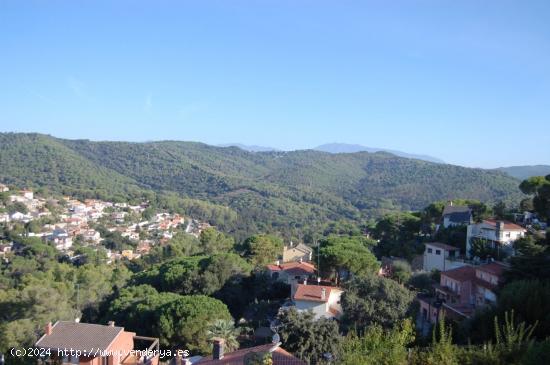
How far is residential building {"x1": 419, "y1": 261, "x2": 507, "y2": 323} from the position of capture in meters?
19.6

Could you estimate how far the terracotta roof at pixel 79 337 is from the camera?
52.9ft

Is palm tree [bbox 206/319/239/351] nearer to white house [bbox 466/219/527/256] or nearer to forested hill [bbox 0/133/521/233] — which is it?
white house [bbox 466/219/527/256]

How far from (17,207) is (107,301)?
52812 mm

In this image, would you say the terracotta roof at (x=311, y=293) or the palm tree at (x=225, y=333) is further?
the terracotta roof at (x=311, y=293)

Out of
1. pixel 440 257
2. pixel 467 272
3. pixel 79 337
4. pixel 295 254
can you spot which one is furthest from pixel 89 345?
pixel 295 254

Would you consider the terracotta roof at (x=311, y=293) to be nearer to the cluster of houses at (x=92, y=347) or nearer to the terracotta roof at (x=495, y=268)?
the cluster of houses at (x=92, y=347)

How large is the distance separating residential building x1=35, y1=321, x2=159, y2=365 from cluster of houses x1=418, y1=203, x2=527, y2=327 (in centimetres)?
989

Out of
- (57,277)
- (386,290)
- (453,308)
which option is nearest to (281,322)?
(386,290)

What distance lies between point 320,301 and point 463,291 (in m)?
5.75

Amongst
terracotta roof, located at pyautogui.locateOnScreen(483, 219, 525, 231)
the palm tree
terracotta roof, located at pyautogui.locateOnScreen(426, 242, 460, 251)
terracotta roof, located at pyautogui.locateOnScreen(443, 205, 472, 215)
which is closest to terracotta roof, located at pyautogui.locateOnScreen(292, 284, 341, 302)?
the palm tree

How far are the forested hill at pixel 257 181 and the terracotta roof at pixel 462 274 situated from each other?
58620 mm

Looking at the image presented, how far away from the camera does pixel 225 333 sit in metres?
16.5

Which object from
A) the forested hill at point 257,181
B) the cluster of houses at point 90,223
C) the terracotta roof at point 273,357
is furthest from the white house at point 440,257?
the forested hill at point 257,181

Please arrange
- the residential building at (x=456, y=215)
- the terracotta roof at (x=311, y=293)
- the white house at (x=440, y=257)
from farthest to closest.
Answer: the residential building at (x=456, y=215) → the white house at (x=440, y=257) → the terracotta roof at (x=311, y=293)
